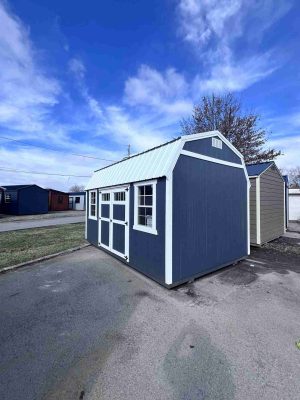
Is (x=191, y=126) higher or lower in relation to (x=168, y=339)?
higher

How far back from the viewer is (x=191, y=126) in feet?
66.6

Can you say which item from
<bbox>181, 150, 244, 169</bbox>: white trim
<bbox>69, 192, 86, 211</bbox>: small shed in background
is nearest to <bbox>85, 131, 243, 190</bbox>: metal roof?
<bbox>181, 150, 244, 169</bbox>: white trim

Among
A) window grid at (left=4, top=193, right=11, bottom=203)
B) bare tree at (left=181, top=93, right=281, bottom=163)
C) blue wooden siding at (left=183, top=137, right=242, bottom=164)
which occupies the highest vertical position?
bare tree at (left=181, top=93, right=281, bottom=163)

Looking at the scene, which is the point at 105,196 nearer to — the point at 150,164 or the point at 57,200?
the point at 150,164

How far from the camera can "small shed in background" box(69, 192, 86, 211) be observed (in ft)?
113

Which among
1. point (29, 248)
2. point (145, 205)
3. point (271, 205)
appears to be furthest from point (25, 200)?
point (271, 205)

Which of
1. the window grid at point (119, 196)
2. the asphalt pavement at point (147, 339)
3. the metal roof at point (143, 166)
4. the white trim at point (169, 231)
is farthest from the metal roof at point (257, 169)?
the white trim at point (169, 231)

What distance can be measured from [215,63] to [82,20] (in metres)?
5.85

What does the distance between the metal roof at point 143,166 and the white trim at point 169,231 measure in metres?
0.30

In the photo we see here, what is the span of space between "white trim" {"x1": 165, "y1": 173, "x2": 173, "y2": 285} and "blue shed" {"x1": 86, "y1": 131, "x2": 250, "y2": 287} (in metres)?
0.02

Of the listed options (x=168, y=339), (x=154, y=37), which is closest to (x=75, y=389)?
(x=168, y=339)

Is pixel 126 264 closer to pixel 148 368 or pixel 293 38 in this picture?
pixel 148 368

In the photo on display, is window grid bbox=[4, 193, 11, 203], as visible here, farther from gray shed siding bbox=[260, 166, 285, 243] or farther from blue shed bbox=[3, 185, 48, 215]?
gray shed siding bbox=[260, 166, 285, 243]

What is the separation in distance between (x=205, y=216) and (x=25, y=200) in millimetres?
25503
